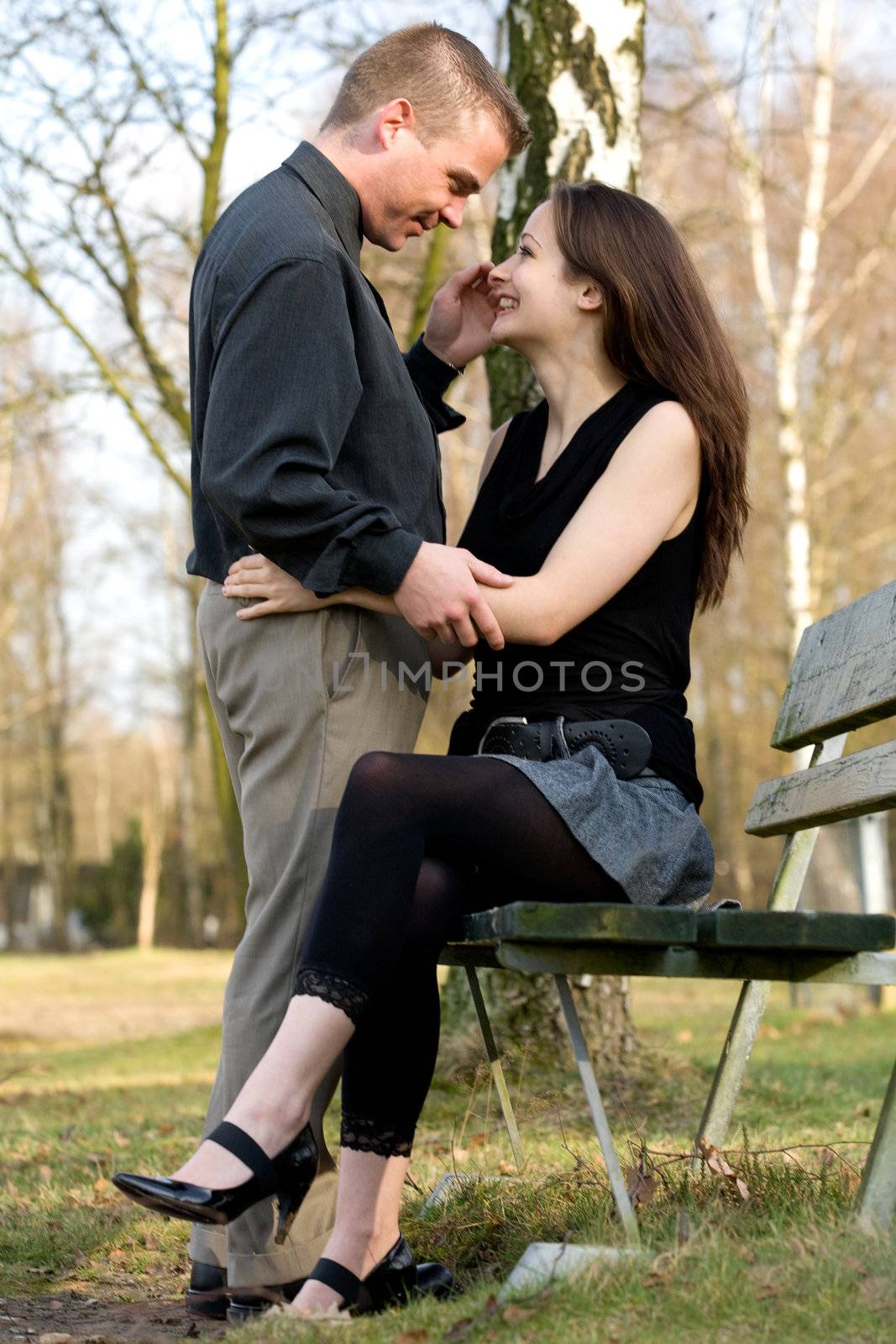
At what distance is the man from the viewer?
266cm

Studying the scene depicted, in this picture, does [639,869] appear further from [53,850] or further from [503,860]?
[53,850]

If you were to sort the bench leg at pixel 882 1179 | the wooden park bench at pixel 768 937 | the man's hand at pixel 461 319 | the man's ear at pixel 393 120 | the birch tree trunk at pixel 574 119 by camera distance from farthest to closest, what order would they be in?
the birch tree trunk at pixel 574 119 → the man's hand at pixel 461 319 → the man's ear at pixel 393 120 → the bench leg at pixel 882 1179 → the wooden park bench at pixel 768 937

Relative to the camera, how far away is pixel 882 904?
8539mm

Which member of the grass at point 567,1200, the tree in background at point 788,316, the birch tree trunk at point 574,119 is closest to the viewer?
the grass at point 567,1200

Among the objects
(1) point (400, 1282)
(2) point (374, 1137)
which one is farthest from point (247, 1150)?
(1) point (400, 1282)

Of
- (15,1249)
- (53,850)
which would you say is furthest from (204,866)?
(15,1249)

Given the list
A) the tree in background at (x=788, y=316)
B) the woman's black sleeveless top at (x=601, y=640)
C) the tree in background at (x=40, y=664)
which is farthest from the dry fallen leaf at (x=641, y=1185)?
the tree in background at (x=40, y=664)

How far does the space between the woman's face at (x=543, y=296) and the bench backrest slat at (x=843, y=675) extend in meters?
0.84

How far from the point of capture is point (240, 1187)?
7.43 feet

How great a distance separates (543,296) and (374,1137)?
1711mm

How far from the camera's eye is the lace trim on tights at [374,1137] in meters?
2.48

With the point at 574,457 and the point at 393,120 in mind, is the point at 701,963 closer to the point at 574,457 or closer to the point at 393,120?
the point at 574,457

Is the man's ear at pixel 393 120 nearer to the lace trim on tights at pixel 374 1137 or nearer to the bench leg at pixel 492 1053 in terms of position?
the bench leg at pixel 492 1053

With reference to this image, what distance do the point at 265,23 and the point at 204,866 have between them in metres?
27.4
